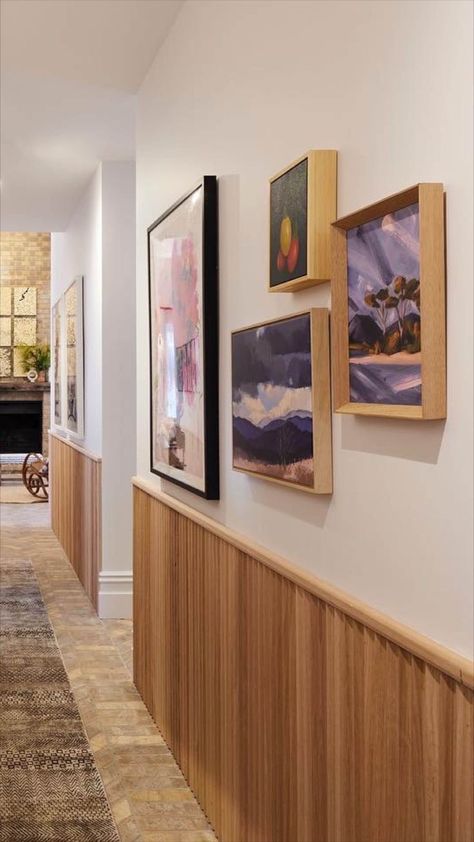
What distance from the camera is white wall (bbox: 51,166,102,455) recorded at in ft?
20.4

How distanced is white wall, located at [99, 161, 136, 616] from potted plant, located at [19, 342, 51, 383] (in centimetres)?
937

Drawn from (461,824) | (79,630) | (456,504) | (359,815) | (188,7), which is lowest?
(79,630)

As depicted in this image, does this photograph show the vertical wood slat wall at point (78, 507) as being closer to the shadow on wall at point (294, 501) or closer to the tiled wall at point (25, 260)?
the shadow on wall at point (294, 501)

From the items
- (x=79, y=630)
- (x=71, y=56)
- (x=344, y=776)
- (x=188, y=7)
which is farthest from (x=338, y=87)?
(x=79, y=630)

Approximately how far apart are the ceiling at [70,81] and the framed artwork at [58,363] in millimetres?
2064

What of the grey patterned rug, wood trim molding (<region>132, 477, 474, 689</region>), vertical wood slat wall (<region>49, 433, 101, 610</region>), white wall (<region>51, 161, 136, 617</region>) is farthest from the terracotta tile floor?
wood trim molding (<region>132, 477, 474, 689</region>)

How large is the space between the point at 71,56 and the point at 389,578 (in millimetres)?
Result: 2946

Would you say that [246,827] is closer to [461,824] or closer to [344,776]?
[344,776]

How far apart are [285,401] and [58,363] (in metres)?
6.96

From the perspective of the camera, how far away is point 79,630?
569 cm

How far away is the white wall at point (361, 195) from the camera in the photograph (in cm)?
154

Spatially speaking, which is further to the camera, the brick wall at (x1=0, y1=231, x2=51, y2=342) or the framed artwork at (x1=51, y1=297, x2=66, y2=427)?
the brick wall at (x1=0, y1=231, x2=51, y2=342)

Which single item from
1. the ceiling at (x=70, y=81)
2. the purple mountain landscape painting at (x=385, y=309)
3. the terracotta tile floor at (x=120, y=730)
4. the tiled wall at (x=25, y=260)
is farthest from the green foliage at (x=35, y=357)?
the purple mountain landscape painting at (x=385, y=309)

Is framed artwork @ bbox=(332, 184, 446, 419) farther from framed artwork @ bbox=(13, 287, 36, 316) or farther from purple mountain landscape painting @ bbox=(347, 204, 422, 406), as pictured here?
framed artwork @ bbox=(13, 287, 36, 316)
